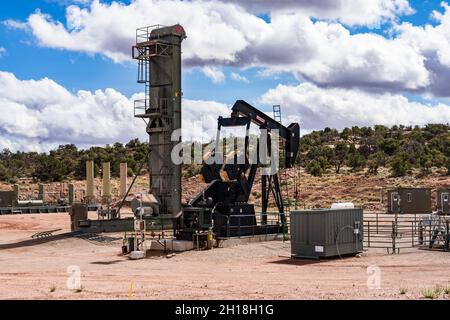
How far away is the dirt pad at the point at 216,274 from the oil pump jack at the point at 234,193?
3.74 ft

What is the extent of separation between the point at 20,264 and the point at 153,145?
34.9ft

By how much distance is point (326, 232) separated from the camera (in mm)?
20156

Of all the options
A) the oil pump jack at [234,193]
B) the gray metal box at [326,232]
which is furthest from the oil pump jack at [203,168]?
the gray metal box at [326,232]

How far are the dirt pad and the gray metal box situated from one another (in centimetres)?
44

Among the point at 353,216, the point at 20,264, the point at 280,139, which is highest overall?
the point at 280,139

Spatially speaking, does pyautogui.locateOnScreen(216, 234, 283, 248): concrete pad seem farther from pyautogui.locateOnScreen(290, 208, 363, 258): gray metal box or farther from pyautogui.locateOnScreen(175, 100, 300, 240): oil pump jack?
pyautogui.locateOnScreen(290, 208, 363, 258): gray metal box

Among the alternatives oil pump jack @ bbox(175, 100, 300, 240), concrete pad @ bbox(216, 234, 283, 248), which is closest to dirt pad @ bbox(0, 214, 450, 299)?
concrete pad @ bbox(216, 234, 283, 248)

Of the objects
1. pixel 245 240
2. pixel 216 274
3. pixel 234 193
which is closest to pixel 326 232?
pixel 216 274

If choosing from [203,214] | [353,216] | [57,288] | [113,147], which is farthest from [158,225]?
[113,147]

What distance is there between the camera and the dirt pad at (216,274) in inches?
546

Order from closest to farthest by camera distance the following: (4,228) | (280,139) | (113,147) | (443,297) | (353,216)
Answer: (443,297), (353,216), (280,139), (4,228), (113,147)

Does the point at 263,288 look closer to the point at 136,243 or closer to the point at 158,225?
the point at 136,243

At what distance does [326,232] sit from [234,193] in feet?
19.8

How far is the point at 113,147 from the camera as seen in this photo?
336 ft
